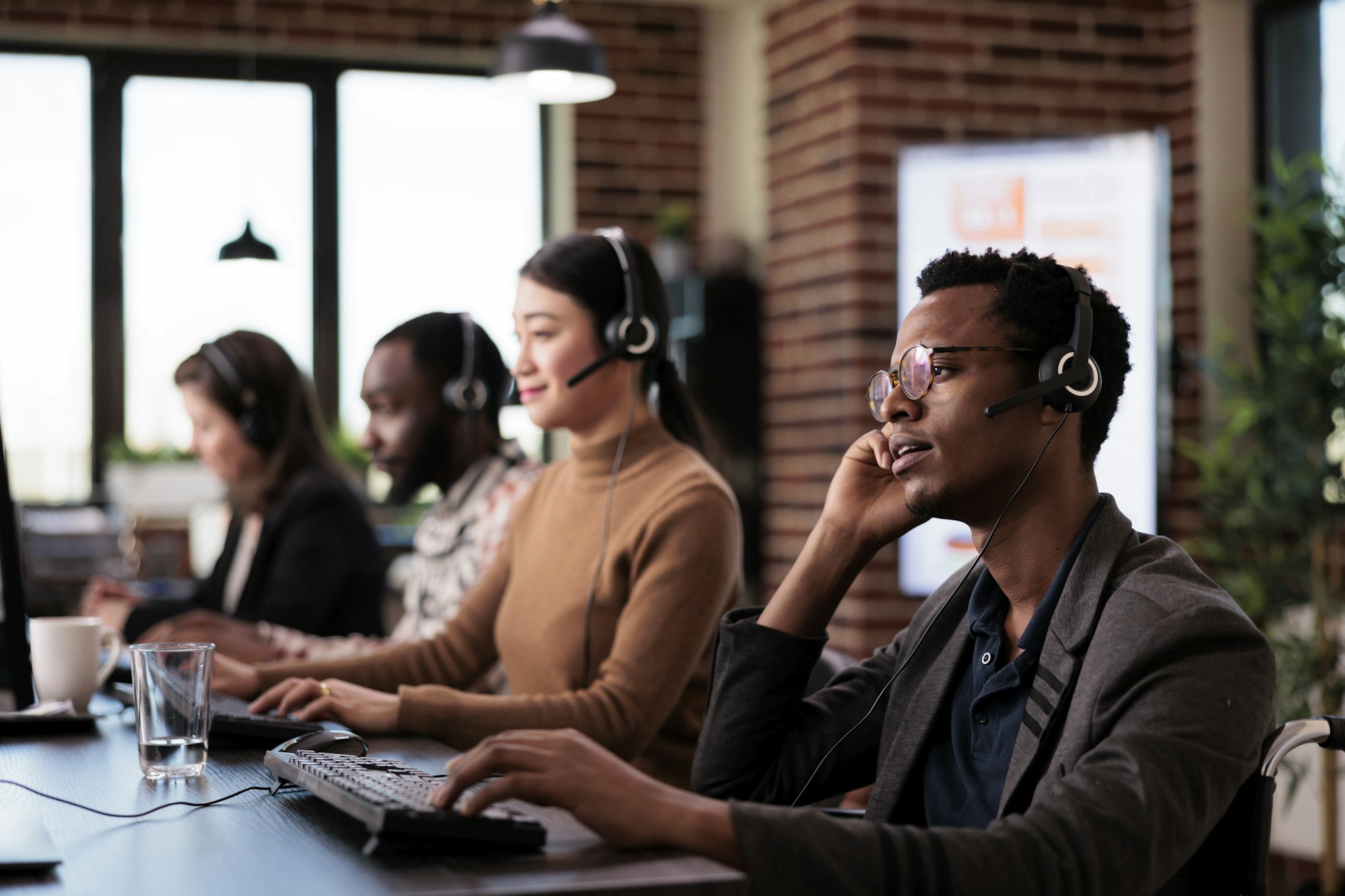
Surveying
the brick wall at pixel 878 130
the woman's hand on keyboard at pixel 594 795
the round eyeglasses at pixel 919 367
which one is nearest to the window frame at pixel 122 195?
the brick wall at pixel 878 130

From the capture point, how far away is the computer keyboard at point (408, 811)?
100 cm

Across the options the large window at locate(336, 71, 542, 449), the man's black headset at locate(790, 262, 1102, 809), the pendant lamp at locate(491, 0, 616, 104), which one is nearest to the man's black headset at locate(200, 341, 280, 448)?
the pendant lamp at locate(491, 0, 616, 104)

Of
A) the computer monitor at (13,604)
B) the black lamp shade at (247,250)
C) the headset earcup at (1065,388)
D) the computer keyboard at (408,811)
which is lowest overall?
the computer keyboard at (408,811)

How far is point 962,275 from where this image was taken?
4.48 feet

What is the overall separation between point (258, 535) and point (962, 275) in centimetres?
Result: 213

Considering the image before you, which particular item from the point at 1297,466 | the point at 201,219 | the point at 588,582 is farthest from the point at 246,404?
the point at 201,219

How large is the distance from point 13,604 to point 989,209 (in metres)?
2.91

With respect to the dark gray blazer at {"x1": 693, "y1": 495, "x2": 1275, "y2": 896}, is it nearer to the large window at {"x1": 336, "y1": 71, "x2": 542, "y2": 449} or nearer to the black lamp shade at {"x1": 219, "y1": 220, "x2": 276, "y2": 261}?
the black lamp shade at {"x1": 219, "y1": 220, "x2": 276, "y2": 261}

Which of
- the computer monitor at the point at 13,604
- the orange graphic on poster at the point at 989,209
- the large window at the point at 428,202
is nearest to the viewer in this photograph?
the computer monitor at the point at 13,604

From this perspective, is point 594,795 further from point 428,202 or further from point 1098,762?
point 428,202

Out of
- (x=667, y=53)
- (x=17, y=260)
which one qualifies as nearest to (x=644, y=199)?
(x=667, y=53)

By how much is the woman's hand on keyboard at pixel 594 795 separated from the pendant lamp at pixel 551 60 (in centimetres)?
263

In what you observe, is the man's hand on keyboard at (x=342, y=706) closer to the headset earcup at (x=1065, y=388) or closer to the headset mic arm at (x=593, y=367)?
the headset mic arm at (x=593, y=367)

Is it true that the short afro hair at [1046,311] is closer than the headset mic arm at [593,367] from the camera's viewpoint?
Yes
